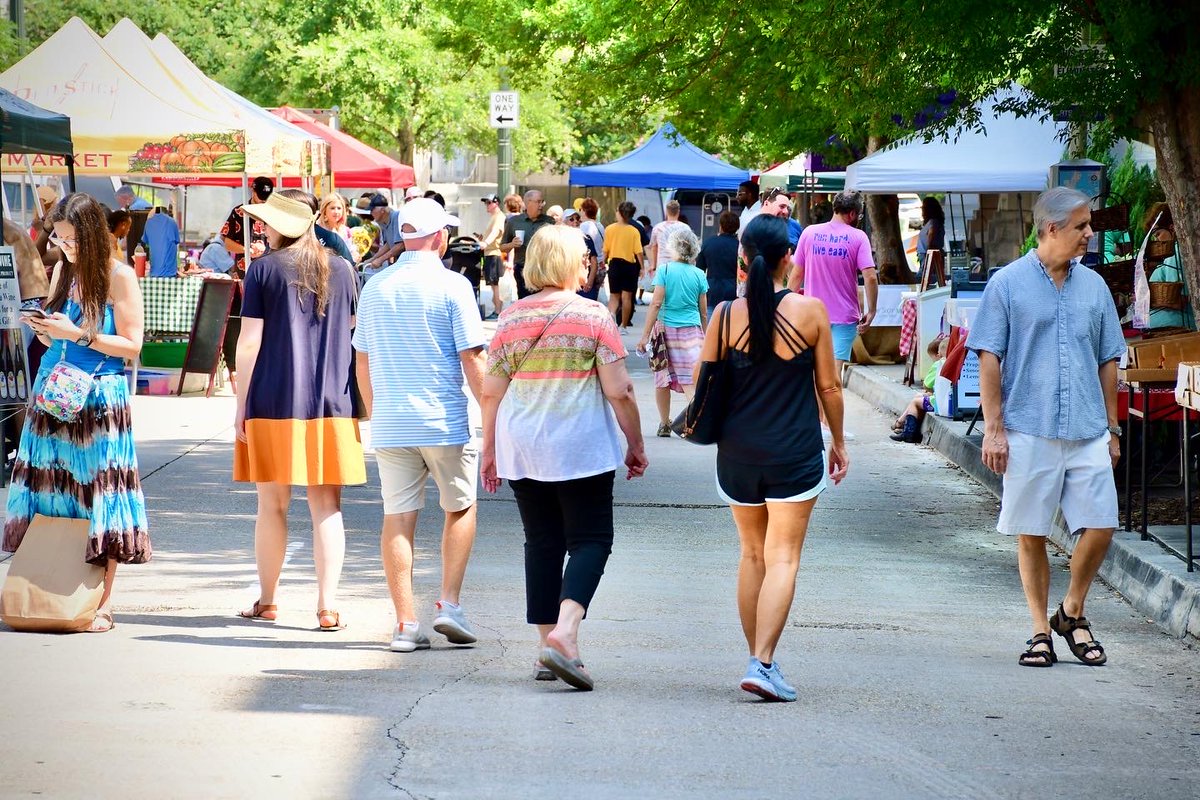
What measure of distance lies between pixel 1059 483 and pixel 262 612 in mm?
3455

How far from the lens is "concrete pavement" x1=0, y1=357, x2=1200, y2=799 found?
17.1ft

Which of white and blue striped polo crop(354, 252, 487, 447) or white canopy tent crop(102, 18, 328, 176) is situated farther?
white canopy tent crop(102, 18, 328, 176)

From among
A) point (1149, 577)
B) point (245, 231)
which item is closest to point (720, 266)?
point (245, 231)

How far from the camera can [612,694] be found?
6.31 metres

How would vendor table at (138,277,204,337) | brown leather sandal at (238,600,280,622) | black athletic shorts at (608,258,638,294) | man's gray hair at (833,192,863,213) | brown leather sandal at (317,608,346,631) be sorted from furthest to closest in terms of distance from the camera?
black athletic shorts at (608,258,638,294), vendor table at (138,277,204,337), man's gray hair at (833,192,863,213), brown leather sandal at (238,600,280,622), brown leather sandal at (317,608,346,631)

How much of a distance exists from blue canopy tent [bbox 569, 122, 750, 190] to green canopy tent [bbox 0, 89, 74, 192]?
746 inches

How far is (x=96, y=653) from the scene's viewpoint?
6.75 m

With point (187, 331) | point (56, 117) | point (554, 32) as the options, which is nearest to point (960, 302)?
point (56, 117)

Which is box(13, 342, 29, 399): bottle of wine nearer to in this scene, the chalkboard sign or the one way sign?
the chalkboard sign

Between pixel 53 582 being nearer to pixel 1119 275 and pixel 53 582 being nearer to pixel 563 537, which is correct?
pixel 563 537

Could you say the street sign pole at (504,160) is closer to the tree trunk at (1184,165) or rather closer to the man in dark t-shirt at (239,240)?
the man in dark t-shirt at (239,240)

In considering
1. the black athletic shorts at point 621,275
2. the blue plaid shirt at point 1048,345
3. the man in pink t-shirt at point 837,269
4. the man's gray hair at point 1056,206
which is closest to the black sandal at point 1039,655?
the blue plaid shirt at point 1048,345

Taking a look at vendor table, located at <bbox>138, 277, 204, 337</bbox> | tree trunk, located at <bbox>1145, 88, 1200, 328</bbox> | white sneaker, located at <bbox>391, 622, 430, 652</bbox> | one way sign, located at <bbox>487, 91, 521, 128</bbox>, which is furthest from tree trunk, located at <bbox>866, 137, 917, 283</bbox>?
white sneaker, located at <bbox>391, 622, 430, 652</bbox>

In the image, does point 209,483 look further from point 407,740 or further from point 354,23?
point 354,23
